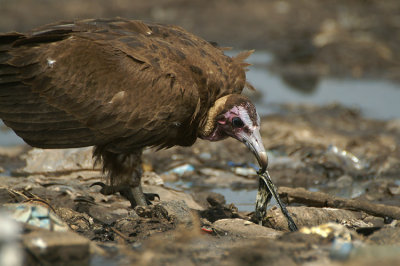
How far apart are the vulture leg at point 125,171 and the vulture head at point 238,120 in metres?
0.67

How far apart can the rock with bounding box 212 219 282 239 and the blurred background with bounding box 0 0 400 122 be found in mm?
5340

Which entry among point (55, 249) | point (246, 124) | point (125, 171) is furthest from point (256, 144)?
point (55, 249)

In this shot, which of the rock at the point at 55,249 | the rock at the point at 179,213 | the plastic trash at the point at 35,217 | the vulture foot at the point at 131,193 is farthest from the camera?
the vulture foot at the point at 131,193

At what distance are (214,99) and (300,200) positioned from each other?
119 cm

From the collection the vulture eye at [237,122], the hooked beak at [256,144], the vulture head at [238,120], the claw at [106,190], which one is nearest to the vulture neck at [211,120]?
the vulture head at [238,120]

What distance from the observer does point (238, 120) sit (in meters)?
5.52

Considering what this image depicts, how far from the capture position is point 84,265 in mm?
3617

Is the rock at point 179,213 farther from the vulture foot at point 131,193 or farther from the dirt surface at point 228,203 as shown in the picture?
the vulture foot at point 131,193

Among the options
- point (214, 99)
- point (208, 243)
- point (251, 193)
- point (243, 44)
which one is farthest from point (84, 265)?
point (243, 44)

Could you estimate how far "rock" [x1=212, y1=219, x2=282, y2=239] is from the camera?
4.84m

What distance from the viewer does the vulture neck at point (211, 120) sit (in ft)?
18.3

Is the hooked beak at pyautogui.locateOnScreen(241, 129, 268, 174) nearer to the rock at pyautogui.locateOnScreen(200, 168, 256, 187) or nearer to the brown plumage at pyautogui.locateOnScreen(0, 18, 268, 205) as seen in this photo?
the brown plumage at pyautogui.locateOnScreen(0, 18, 268, 205)

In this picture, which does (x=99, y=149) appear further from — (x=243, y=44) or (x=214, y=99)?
(x=243, y=44)

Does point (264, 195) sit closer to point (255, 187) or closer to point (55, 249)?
point (255, 187)
